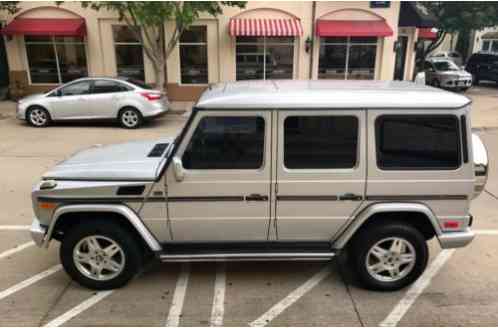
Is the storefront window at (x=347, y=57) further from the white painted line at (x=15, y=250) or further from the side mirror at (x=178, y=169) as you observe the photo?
the side mirror at (x=178, y=169)

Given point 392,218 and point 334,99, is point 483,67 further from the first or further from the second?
point 334,99

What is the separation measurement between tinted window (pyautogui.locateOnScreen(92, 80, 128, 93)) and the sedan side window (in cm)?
21

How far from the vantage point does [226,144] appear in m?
3.36

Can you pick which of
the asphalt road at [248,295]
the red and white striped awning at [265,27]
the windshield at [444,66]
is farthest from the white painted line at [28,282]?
the windshield at [444,66]

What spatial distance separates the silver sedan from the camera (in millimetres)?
11281

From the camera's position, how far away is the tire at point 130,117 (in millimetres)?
11430

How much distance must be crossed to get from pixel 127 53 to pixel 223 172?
14.6m

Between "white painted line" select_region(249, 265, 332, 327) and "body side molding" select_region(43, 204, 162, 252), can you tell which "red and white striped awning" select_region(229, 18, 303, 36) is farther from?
"body side molding" select_region(43, 204, 162, 252)

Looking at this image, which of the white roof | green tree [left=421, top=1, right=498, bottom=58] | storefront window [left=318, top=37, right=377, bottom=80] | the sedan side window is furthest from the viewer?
green tree [left=421, top=1, right=498, bottom=58]

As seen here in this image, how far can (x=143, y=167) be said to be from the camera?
358cm

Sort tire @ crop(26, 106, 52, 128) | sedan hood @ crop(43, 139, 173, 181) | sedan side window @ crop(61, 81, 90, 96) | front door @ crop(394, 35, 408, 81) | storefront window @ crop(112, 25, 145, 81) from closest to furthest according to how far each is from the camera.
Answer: sedan hood @ crop(43, 139, 173, 181)
sedan side window @ crop(61, 81, 90, 96)
tire @ crop(26, 106, 52, 128)
storefront window @ crop(112, 25, 145, 81)
front door @ crop(394, 35, 408, 81)

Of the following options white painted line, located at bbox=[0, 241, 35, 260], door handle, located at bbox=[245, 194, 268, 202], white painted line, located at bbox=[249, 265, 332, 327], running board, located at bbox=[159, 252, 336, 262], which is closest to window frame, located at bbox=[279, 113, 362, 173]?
door handle, located at bbox=[245, 194, 268, 202]

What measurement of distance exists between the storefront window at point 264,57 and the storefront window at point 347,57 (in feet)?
4.61

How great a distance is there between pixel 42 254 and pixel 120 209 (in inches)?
66.2
